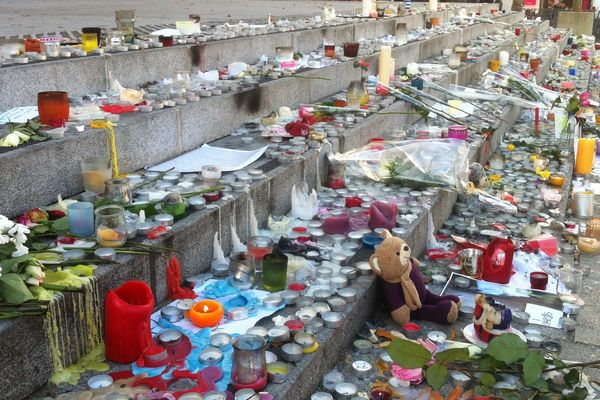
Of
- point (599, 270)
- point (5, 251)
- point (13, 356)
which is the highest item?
point (5, 251)

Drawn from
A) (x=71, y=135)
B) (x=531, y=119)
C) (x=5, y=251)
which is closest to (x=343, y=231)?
(x=71, y=135)

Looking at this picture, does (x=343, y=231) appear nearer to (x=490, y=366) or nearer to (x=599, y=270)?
(x=490, y=366)

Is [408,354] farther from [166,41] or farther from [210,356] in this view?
[166,41]

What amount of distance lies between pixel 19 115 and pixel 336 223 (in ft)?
6.26

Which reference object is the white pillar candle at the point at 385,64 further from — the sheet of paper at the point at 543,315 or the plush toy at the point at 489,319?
the plush toy at the point at 489,319

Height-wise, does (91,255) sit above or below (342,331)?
above

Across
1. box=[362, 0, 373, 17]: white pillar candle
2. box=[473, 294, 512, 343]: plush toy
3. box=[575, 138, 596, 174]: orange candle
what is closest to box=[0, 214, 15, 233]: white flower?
box=[473, 294, 512, 343]: plush toy

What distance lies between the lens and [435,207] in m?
4.68

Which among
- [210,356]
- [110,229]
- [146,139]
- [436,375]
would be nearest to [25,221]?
[110,229]

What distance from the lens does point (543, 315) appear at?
3.71 metres

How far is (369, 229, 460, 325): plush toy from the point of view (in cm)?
334

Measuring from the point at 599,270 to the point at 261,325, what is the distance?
2.71 m

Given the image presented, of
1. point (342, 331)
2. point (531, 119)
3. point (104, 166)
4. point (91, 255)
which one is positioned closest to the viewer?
point (91, 255)

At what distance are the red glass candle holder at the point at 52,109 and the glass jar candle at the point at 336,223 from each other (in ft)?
5.17
